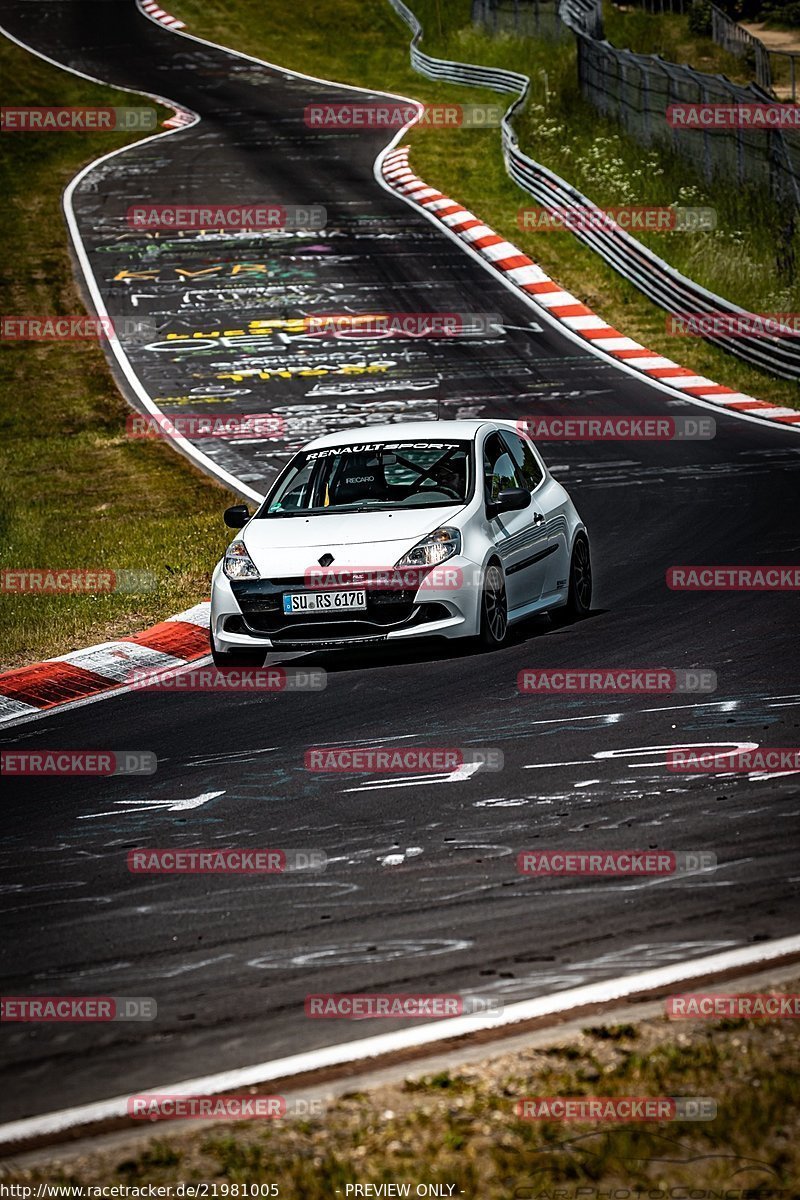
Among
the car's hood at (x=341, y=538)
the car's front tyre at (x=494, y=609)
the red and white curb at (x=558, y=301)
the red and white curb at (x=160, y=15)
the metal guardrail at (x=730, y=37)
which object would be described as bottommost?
the red and white curb at (x=558, y=301)

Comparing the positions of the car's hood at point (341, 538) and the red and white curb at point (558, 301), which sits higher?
the car's hood at point (341, 538)

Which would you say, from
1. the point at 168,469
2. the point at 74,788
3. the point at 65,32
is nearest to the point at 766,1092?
the point at 74,788

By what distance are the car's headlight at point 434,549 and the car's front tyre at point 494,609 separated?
0.94ft

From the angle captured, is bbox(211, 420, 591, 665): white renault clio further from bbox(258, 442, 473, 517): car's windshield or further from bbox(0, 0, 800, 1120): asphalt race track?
bbox(0, 0, 800, 1120): asphalt race track

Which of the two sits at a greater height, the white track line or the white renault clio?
the white track line

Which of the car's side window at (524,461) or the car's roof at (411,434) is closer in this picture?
the car's roof at (411,434)

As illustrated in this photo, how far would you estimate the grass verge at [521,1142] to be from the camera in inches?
168

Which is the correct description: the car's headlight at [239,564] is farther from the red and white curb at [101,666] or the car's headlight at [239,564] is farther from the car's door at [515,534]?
the car's door at [515,534]

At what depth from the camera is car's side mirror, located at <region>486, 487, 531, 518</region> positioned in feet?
38.6

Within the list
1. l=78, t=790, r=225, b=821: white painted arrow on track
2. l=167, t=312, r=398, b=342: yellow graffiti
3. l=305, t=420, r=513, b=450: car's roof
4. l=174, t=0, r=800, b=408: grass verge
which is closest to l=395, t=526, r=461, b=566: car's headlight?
l=305, t=420, r=513, b=450: car's roof

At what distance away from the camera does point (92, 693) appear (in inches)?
448

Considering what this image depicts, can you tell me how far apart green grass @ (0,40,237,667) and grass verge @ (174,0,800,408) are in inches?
323

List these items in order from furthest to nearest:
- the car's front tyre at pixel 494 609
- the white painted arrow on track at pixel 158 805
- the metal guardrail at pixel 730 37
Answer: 1. the metal guardrail at pixel 730 37
2. the car's front tyre at pixel 494 609
3. the white painted arrow on track at pixel 158 805

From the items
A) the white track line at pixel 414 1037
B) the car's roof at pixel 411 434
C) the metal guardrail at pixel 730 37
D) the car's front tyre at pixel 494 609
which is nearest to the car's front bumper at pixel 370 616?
the car's front tyre at pixel 494 609
